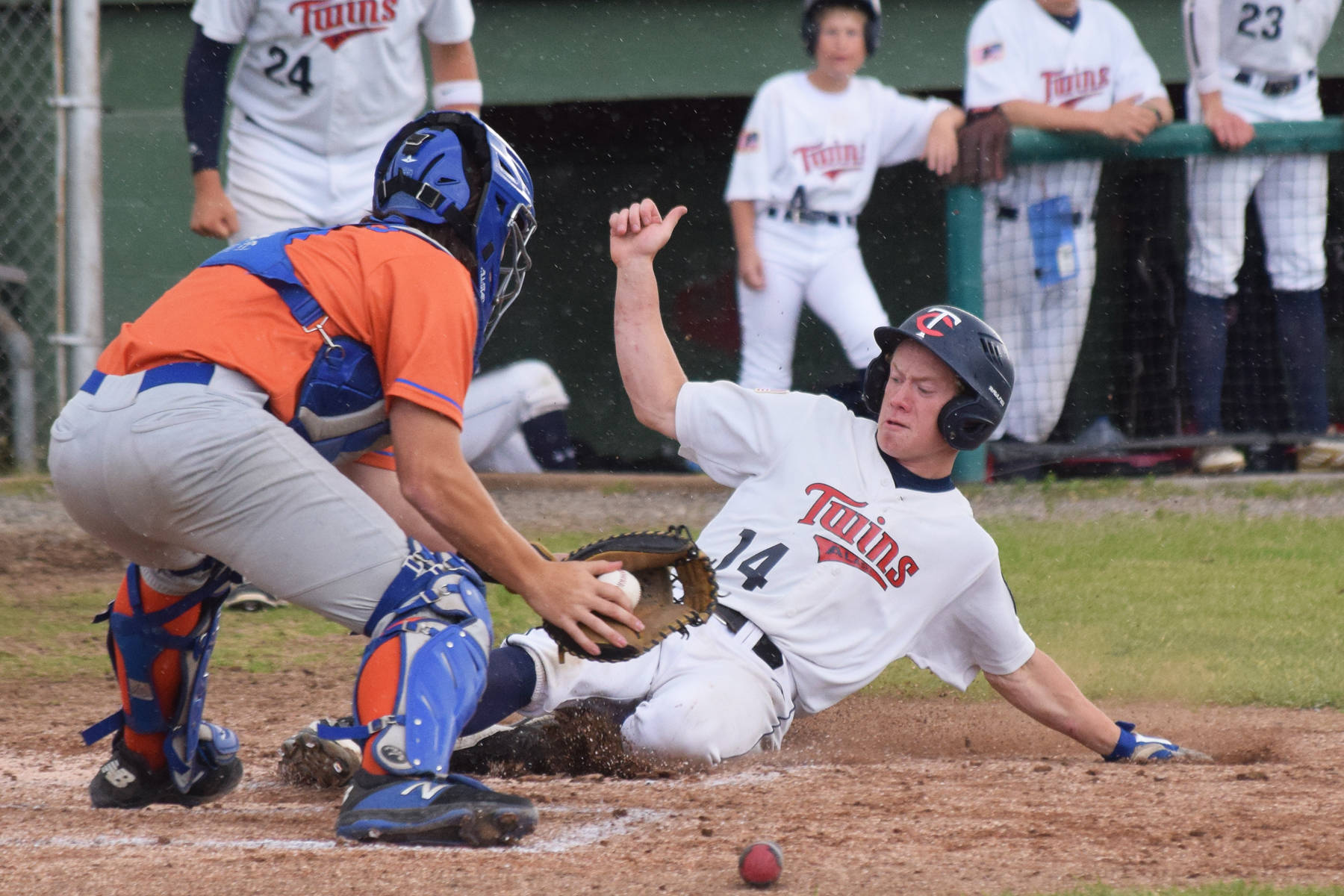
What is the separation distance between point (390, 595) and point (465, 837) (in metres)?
0.46

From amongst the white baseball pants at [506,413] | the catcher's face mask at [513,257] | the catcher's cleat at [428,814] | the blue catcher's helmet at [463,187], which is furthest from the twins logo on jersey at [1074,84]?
the catcher's cleat at [428,814]

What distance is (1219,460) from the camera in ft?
24.8

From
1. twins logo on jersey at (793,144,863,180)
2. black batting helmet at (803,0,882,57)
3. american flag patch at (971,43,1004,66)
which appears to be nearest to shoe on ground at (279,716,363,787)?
twins logo on jersey at (793,144,863,180)

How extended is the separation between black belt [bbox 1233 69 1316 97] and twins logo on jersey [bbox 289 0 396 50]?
418 cm

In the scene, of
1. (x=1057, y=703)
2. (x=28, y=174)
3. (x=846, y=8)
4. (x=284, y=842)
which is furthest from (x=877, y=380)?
(x=28, y=174)

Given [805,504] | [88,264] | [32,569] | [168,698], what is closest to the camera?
[168,698]

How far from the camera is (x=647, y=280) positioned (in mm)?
4051

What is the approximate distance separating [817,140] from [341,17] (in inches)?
97.8

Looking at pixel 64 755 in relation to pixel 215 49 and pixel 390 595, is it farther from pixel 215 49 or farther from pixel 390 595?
pixel 215 49

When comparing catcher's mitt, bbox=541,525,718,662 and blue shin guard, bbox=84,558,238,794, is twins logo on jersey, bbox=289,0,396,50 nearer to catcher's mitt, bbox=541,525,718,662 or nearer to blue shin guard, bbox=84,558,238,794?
blue shin guard, bbox=84,558,238,794

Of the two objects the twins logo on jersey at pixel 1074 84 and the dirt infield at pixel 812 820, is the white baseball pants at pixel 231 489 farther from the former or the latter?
the twins logo on jersey at pixel 1074 84

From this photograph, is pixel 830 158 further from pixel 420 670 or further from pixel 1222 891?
pixel 1222 891

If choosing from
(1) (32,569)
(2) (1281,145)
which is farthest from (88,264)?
(2) (1281,145)

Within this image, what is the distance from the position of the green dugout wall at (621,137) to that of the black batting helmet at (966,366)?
440cm
